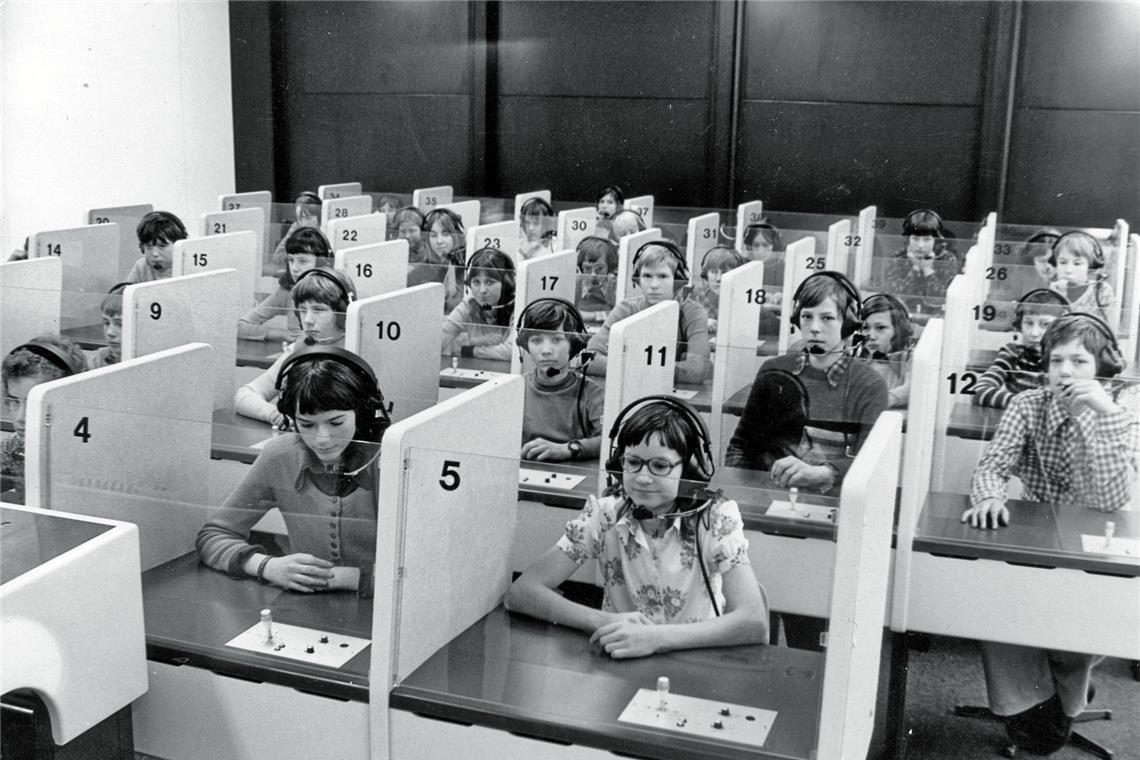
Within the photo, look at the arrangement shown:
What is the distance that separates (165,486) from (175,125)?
639 cm

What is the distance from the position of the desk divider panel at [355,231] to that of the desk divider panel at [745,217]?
1.91m

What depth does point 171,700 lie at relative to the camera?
2.11m

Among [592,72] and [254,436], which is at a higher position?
[592,72]

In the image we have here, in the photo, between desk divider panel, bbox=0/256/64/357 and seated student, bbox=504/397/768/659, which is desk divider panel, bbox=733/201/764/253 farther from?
seated student, bbox=504/397/768/659

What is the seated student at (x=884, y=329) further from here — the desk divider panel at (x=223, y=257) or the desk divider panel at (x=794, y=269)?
the desk divider panel at (x=223, y=257)

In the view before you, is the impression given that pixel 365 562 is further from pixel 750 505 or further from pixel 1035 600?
pixel 1035 600

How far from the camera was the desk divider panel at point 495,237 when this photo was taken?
5.80m

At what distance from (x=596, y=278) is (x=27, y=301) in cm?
214

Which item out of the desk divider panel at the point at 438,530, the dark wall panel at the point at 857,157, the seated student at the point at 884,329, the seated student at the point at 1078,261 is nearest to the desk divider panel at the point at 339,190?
the dark wall panel at the point at 857,157

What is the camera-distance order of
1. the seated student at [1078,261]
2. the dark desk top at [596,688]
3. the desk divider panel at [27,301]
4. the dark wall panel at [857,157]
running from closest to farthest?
1. the dark desk top at [596,688]
2. the desk divider panel at [27,301]
3. the seated student at [1078,261]
4. the dark wall panel at [857,157]

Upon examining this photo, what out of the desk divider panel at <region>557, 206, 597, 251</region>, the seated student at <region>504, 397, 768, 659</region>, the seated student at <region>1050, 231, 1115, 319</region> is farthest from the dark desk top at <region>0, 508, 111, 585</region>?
the desk divider panel at <region>557, 206, 597, 251</region>

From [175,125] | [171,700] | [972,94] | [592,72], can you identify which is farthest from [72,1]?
[171,700]

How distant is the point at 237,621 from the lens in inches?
86.7

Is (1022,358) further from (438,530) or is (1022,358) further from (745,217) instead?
(745,217)
